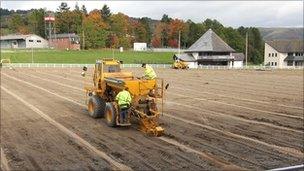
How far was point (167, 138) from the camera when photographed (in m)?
15.2

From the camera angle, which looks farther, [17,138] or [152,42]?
[152,42]

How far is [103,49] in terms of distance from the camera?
33.2 m

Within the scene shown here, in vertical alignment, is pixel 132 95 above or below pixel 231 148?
above

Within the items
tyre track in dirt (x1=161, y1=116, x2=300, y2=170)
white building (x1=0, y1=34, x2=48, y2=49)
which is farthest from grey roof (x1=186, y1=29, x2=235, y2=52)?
tyre track in dirt (x1=161, y1=116, x2=300, y2=170)

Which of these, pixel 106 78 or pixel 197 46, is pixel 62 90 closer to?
pixel 106 78

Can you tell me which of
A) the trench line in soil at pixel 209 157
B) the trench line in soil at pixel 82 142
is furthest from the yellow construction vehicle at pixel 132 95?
the trench line in soil at pixel 82 142

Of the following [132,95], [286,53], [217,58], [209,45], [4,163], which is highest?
[209,45]

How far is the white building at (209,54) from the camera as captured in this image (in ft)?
257

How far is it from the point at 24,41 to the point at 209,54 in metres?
48.8

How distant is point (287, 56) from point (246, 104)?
73015 millimetres

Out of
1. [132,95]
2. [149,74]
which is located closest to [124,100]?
[132,95]

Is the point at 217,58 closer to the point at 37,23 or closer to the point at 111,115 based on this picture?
the point at 111,115

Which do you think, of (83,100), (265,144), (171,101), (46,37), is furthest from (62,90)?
(46,37)

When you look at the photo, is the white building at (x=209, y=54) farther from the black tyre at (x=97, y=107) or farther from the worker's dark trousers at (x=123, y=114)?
the worker's dark trousers at (x=123, y=114)
